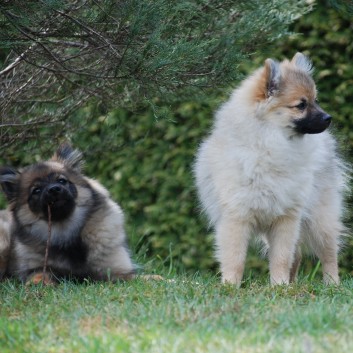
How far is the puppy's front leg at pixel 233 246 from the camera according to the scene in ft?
20.9

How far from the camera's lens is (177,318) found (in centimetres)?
466

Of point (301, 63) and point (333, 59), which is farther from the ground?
point (333, 59)

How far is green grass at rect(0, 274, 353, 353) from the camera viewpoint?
13.5 feet

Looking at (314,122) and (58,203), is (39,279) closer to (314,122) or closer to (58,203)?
(58,203)

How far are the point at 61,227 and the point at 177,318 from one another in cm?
220

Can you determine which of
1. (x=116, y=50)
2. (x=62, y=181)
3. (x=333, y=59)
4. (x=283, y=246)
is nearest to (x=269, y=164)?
(x=283, y=246)

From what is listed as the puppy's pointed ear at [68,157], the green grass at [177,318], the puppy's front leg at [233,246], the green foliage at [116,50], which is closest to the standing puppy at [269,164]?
the puppy's front leg at [233,246]

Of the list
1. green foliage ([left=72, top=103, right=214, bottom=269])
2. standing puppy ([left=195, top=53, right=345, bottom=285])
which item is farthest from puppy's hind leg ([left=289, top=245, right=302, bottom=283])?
green foliage ([left=72, top=103, right=214, bottom=269])

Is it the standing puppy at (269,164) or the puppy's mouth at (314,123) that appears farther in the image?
the standing puppy at (269,164)

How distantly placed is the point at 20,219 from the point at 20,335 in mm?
2322

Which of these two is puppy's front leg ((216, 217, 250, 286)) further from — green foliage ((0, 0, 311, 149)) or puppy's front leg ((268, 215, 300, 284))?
green foliage ((0, 0, 311, 149))

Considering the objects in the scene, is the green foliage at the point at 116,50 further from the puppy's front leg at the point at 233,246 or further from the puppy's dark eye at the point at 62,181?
the puppy's front leg at the point at 233,246

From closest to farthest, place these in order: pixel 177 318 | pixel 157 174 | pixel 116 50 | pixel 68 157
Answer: pixel 177 318 → pixel 116 50 → pixel 68 157 → pixel 157 174

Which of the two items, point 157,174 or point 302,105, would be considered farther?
point 157,174
